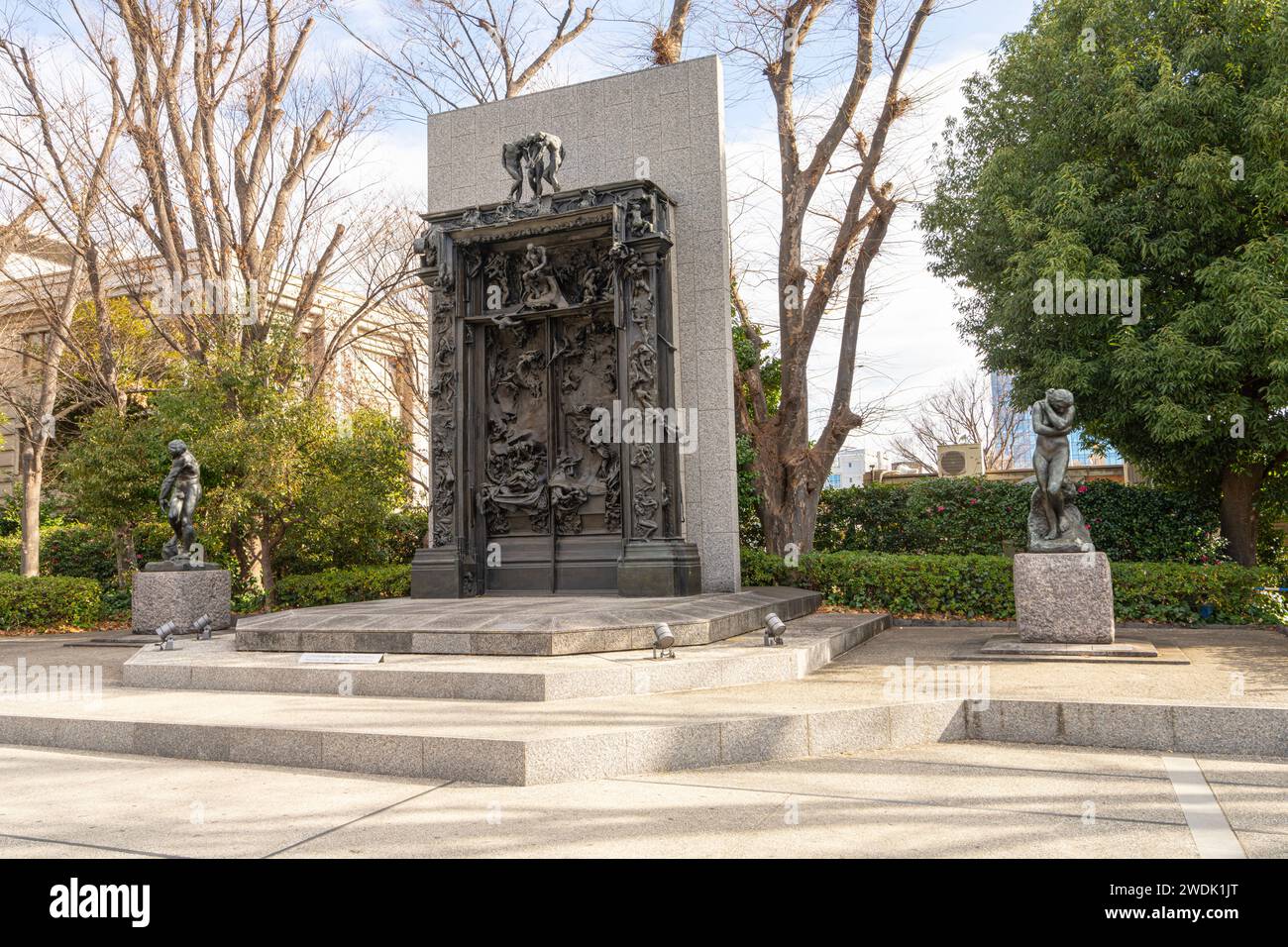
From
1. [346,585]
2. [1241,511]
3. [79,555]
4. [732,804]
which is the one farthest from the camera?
[79,555]

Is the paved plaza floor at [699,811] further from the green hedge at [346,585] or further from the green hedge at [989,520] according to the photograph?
the green hedge at [989,520]

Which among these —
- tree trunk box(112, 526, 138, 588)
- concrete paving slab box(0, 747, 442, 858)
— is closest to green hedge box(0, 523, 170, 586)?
tree trunk box(112, 526, 138, 588)

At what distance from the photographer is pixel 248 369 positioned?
559 inches

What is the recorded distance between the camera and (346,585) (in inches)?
561

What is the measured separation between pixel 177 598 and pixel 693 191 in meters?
8.79

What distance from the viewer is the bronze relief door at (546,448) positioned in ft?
37.3

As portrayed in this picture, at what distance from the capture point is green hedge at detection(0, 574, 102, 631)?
1506 cm

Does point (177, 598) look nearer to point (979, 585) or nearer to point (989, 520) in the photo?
point (979, 585)

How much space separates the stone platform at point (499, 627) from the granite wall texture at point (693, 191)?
197 centimetres

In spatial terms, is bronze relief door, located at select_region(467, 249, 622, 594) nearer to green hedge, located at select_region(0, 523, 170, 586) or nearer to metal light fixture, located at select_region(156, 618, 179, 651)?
metal light fixture, located at select_region(156, 618, 179, 651)

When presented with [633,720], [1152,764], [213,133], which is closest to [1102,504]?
[1152,764]

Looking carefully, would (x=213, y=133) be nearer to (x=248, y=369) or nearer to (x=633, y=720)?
(x=248, y=369)

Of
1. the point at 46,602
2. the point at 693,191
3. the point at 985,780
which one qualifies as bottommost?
the point at 985,780

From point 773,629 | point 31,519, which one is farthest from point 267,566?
point 773,629
